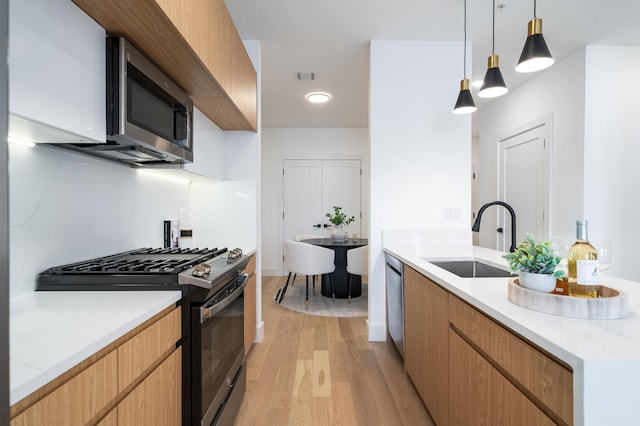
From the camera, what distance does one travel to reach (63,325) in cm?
86

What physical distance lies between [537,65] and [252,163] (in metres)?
2.17

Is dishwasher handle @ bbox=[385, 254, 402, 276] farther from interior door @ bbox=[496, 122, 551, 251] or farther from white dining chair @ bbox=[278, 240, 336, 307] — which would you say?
interior door @ bbox=[496, 122, 551, 251]

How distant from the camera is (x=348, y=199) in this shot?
590cm

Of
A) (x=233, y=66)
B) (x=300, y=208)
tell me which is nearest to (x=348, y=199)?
(x=300, y=208)

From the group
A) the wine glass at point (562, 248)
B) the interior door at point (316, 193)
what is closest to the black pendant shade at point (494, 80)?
the wine glass at point (562, 248)

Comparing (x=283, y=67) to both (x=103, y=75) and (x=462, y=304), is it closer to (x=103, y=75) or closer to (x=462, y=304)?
(x=103, y=75)

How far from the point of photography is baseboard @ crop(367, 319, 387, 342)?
290 centimetres

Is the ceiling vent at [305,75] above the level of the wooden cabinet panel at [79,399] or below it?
above

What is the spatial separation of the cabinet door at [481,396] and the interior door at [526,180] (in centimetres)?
292

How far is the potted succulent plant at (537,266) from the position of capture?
993 mm

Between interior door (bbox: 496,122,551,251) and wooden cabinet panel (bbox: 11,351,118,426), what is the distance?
13.3 ft

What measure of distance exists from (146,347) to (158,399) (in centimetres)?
23

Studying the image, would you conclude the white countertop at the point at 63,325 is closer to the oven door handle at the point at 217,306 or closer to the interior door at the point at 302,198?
the oven door handle at the point at 217,306

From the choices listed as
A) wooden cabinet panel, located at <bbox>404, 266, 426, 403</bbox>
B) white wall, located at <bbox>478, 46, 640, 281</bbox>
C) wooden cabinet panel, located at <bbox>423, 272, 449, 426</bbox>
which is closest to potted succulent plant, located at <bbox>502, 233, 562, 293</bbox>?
wooden cabinet panel, located at <bbox>423, 272, 449, 426</bbox>
